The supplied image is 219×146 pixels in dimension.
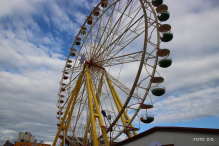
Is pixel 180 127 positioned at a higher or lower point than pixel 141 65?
lower

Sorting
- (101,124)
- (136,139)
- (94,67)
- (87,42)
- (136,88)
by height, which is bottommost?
(136,139)

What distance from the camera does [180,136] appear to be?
863 cm

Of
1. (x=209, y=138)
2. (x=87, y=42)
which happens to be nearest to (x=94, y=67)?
(x=87, y=42)

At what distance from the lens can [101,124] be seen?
13281 mm

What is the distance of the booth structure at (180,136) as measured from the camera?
7743 millimetres

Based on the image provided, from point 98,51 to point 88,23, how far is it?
6.36 m

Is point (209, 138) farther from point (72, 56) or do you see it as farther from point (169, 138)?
point (72, 56)

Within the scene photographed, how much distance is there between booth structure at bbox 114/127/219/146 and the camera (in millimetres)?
7743

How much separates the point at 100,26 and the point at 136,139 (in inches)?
480

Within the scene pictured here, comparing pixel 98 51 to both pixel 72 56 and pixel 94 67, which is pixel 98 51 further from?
pixel 72 56

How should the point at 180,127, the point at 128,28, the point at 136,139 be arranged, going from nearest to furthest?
the point at 180,127 < the point at 136,139 < the point at 128,28

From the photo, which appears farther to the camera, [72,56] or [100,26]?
[72,56]

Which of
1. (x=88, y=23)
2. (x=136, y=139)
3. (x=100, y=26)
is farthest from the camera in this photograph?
(x=88, y=23)

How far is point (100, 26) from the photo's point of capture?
18781 mm
